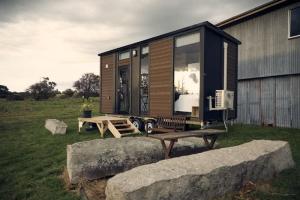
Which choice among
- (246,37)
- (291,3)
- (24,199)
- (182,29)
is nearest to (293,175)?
(24,199)

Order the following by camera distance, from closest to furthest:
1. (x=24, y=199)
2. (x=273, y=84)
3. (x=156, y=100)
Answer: (x=24, y=199) → (x=156, y=100) → (x=273, y=84)

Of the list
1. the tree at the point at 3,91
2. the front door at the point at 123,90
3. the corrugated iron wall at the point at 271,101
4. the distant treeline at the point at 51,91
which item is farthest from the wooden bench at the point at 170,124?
the tree at the point at 3,91

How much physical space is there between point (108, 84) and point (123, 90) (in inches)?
48.8

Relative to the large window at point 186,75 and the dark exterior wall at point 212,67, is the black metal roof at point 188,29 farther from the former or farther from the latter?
the large window at point 186,75

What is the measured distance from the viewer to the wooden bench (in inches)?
357

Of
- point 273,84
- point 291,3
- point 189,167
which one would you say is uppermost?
point 291,3

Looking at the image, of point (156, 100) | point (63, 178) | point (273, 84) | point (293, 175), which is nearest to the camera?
point (293, 175)

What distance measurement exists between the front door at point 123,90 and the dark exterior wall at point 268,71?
6611mm

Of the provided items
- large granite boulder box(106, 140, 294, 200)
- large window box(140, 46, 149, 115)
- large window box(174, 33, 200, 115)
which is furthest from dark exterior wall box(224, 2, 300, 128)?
large granite boulder box(106, 140, 294, 200)

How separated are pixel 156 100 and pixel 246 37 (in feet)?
24.0

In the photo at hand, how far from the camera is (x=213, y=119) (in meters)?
9.49

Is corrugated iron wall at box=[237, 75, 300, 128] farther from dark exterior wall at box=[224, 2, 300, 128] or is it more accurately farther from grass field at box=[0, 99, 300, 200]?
grass field at box=[0, 99, 300, 200]

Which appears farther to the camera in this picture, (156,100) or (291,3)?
(291,3)

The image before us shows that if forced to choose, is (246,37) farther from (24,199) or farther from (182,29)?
(24,199)
